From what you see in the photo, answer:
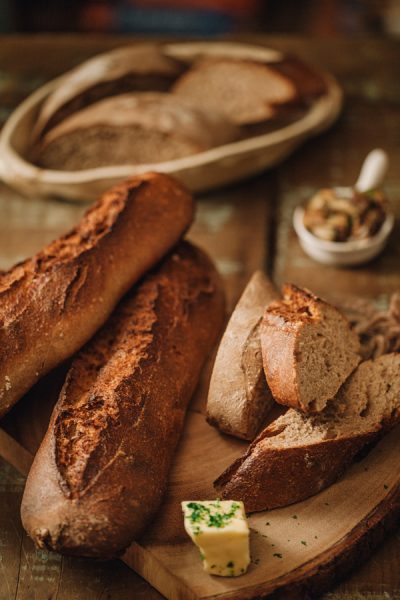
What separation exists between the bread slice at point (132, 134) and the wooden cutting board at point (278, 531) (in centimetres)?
168

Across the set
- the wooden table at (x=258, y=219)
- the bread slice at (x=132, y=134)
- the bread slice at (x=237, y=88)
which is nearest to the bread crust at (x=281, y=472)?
the wooden table at (x=258, y=219)

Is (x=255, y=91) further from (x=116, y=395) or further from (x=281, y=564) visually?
(x=281, y=564)

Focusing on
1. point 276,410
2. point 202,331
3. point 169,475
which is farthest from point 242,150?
point 169,475

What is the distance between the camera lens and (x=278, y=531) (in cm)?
217

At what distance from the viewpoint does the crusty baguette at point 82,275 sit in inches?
98.0

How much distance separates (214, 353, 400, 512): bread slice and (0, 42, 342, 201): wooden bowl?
1.58 metres

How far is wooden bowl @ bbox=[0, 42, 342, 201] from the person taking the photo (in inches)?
140

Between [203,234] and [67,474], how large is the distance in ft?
5.76

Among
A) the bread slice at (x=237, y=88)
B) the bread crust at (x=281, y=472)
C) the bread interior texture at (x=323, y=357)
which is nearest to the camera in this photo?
the bread crust at (x=281, y=472)

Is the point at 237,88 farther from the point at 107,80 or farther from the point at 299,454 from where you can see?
the point at 299,454

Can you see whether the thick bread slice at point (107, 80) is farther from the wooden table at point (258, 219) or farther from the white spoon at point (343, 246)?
the white spoon at point (343, 246)

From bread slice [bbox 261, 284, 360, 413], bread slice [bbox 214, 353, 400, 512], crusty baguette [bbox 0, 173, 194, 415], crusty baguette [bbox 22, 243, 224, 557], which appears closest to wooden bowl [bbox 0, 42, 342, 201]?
crusty baguette [bbox 0, 173, 194, 415]

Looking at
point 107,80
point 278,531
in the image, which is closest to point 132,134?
point 107,80

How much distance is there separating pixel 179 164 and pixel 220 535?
6.44 ft
